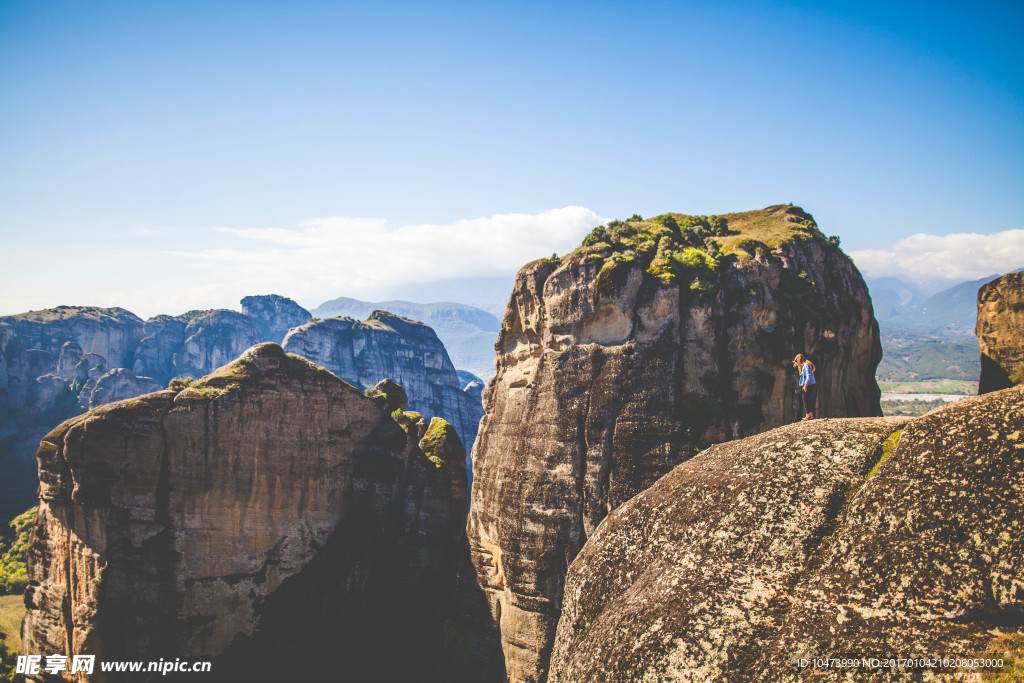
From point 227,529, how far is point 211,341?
558 feet

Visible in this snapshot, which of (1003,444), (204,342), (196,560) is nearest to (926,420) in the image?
(1003,444)

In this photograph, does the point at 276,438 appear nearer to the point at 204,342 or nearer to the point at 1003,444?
the point at 1003,444

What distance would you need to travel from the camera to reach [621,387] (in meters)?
29.7

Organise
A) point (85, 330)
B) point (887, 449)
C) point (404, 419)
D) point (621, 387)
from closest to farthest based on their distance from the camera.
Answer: point (887, 449) → point (621, 387) → point (404, 419) → point (85, 330)

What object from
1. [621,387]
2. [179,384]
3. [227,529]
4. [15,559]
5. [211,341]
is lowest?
[15,559]

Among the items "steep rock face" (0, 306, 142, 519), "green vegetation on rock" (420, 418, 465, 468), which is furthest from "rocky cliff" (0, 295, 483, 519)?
"green vegetation on rock" (420, 418, 465, 468)

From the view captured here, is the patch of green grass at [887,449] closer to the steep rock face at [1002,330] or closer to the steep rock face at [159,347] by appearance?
the steep rock face at [1002,330]

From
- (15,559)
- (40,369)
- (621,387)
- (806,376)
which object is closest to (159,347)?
(40,369)

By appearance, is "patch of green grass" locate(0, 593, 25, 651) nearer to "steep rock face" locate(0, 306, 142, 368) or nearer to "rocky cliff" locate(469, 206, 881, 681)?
"rocky cliff" locate(469, 206, 881, 681)

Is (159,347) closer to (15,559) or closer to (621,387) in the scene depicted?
(15,559)

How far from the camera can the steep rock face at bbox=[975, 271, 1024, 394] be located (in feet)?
70.8

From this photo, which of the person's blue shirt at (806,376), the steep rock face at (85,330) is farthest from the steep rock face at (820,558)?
the steep rock face at (85,330)

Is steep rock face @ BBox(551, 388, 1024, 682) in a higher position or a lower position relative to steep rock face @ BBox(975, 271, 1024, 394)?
lower

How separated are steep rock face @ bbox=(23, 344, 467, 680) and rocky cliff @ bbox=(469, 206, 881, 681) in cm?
727
